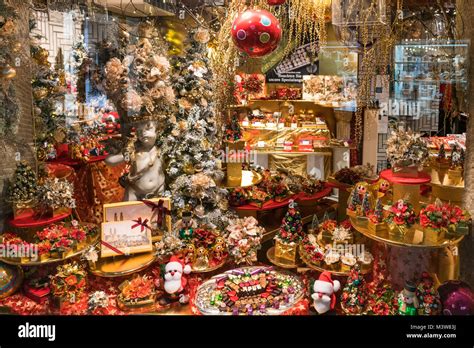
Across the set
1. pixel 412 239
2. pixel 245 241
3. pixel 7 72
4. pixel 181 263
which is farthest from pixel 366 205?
pixel 7 72

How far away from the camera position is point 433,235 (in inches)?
122

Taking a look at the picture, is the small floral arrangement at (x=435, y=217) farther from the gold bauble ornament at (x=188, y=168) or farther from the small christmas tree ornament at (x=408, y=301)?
the gold bauble ornament at (x=188, y=168)

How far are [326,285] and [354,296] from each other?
22 cm

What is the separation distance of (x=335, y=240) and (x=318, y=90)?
1.16m

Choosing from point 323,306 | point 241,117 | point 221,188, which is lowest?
point 323,306

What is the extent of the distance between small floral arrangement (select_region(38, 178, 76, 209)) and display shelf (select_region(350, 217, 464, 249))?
7.49ft

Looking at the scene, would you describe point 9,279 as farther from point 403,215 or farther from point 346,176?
point 403,215

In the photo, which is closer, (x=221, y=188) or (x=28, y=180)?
(x=28, y=180)

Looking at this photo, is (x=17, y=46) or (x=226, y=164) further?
(x=226, y=164)

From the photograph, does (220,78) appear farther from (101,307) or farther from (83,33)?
(101,307)

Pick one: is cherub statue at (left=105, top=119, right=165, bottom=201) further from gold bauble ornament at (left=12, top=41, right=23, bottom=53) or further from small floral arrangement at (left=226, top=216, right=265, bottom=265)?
gold bauble ornament at (left=12, top=41, right=23, bottom=53)

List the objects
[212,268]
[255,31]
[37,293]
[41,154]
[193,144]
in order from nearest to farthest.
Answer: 1. [255,31]
2. [37,293]
3. [212,268]
4. [41,154]
5. [193,144]

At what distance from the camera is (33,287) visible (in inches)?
135
